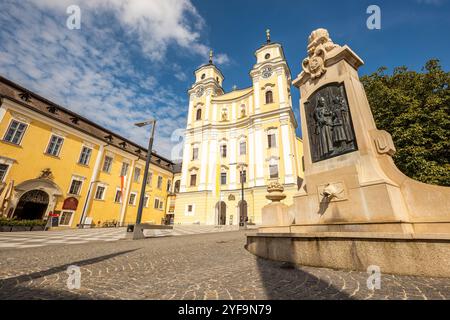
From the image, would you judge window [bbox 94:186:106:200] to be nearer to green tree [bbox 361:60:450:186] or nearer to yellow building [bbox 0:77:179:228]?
yellow building [bbox 0:77:179:228]

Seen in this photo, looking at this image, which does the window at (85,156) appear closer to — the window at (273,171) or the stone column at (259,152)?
the stone column at (259,152)

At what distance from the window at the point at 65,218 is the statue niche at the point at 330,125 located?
77.6ft

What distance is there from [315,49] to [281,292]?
6490 mm

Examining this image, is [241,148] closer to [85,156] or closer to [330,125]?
[85,156]

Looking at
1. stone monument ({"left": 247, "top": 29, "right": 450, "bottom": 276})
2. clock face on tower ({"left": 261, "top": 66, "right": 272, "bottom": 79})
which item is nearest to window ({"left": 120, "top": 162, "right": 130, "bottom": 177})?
clock face on tower ({"left": 261, "top": 66, "right": 272, "bottom": 79})

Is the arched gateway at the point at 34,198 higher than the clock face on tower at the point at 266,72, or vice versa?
the clock face on tower at the point at 266,72

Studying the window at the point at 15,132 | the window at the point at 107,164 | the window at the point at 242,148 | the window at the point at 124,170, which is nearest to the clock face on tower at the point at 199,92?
the window at the point at 242,148

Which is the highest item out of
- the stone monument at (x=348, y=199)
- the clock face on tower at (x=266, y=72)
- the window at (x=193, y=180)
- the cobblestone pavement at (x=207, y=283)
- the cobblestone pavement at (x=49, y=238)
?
the clock face on tower at (x=266, y=72)

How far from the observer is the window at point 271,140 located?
26.2 metres

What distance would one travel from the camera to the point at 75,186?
2111 cm

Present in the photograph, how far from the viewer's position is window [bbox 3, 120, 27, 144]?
54.7 feet

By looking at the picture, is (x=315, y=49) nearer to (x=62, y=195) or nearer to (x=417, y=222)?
(x=417, y=222)

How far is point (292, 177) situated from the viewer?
2336 centimetres

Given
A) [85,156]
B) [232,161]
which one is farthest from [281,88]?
[85,156]
